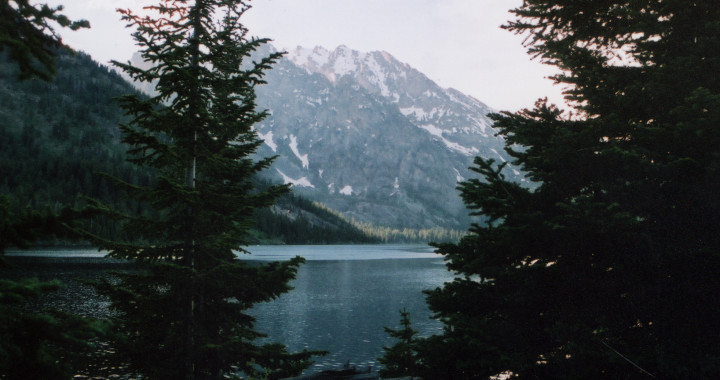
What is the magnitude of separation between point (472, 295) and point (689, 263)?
4.10 meters

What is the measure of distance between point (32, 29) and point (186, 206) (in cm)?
→ 732

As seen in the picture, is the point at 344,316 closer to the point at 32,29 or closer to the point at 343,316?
the point at 343,316

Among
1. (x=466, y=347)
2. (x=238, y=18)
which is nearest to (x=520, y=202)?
(x=466, y=347)

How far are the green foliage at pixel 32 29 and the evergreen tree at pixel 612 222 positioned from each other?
708cm

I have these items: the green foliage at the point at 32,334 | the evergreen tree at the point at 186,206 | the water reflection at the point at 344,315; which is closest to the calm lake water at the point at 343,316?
the water reflection at the point at 344,315

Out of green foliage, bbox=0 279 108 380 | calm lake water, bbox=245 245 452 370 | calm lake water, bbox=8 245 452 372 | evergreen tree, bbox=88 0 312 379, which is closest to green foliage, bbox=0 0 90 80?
green foliage, bbox=0 279 108 380

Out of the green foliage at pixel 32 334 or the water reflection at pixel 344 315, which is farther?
the water reflection at pixel 344 315

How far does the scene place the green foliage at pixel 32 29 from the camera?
330 centimetres

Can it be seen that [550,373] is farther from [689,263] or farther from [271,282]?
[271,282]

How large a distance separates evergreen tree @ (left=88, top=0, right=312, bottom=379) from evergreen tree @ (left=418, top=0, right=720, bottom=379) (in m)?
5.50

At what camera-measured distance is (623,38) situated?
8.93m

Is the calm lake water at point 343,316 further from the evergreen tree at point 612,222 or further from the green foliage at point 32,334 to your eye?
the green foliage at point 32,334

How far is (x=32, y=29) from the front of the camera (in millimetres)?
3447

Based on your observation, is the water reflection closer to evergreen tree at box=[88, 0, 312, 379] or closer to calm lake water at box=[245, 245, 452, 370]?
calm lake water at box=[245, 245, 452, 370]
